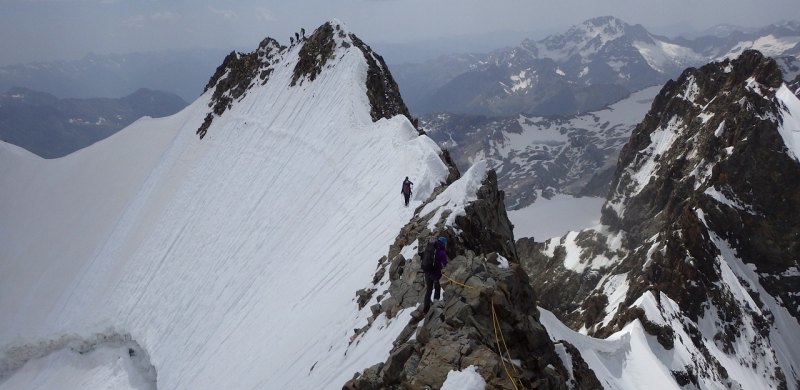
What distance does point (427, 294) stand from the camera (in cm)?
1405

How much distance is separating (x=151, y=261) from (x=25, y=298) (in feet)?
55.4

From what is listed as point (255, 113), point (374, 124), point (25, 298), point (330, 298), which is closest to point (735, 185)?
point (374, 124)

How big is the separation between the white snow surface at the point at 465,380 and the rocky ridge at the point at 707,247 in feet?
121

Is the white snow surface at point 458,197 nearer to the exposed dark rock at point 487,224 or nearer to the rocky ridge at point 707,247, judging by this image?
the exposed dark rock at point 487,224

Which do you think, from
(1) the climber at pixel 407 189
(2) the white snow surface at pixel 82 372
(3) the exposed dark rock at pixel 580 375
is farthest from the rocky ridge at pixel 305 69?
(3) the exposed dark rock at pixel 580 375

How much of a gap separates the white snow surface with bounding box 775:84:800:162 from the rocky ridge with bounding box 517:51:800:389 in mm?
1100

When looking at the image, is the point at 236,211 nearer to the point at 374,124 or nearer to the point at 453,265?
the point at 374,124

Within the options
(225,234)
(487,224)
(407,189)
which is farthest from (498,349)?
(225,234)

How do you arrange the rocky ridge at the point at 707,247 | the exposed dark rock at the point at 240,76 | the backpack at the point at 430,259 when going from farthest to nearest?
the exposed dark rock at the point at 240,76 → the rocky ridge at the point at 707,247 → the backpack at the point at 430,259

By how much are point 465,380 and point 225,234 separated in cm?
3553

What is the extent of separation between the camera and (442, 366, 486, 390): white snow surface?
1063 cm

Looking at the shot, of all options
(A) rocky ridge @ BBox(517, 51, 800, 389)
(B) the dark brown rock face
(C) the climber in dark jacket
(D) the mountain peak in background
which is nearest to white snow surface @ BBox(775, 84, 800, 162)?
(A) rocky ridge @ BBox(517, 51, 800, 389)

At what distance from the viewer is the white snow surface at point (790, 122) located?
269 feet

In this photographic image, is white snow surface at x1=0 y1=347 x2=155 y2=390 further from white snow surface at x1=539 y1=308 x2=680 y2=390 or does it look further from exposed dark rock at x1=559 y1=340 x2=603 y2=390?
exposed dark rock at x1=559 y1=340 x2=603 y2=390
